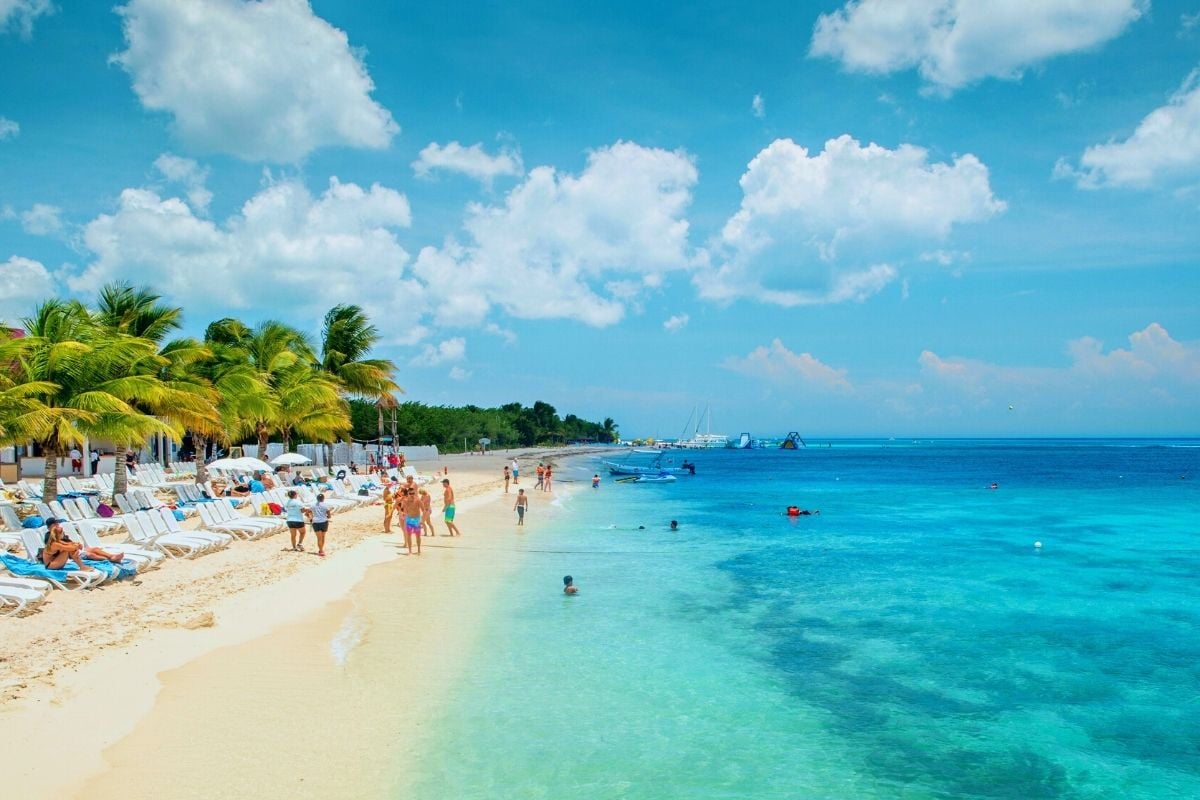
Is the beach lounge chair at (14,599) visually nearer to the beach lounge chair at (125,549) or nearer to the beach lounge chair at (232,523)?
the beach lounge chair at (125,549)

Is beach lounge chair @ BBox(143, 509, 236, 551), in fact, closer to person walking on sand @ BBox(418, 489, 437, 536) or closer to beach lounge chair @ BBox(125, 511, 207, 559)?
beach lounge chair @ BBox(125, 511, 207, 559)

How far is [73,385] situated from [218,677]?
531 inches

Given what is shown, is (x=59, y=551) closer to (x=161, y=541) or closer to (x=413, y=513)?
(x=161, y=541)

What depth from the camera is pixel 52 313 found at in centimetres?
2070

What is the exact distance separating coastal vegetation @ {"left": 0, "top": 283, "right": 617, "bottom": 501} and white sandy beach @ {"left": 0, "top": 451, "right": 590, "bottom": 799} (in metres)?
5.60

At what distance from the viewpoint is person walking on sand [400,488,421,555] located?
18.3 metres

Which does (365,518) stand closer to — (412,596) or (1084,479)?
(412,596)

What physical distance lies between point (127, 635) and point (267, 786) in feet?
14.9

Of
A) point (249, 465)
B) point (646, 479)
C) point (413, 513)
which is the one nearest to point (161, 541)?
point (413, 513)

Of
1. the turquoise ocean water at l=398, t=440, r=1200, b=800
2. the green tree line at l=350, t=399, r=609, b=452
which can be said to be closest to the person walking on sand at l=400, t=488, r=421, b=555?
the turquoise ocean water at l=398, t=440, r=1200, b=800

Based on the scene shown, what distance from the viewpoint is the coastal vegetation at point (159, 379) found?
18.3 m

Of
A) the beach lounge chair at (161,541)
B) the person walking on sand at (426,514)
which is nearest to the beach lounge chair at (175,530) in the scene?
the beach lounge chair at (161,541)

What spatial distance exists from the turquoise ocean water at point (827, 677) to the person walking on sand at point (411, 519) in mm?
2666

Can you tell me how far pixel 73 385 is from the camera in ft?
63.0
